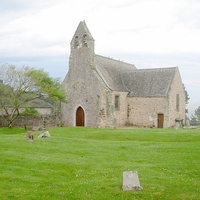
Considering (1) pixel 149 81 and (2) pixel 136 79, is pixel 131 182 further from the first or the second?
(2) pixel 136 79

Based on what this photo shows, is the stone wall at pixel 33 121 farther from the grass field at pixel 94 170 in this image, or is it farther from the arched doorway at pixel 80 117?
the grass field at pixel 94 170

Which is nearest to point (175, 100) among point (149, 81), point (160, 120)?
point (160, 120)

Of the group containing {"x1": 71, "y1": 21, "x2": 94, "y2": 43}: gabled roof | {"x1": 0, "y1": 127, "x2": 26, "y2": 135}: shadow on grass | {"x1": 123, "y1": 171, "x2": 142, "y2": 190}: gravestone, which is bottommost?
{"x1": 123, "y1": 171, "x2": 142, "y2": 190}: gravestone

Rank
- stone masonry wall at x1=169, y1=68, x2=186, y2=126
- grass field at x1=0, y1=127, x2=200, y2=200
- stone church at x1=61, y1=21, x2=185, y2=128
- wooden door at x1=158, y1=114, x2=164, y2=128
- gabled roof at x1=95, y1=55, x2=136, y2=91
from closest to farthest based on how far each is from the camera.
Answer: grass field at x1=0, y1=127, x2=200, y2=200
stone church at x1=61, y1=21, x2=185, y2=128
wooden door at x1=158, y1=114, x2=164, y2=128
gabled roof at x1=95, y1=55, x2=136, y2=91
stone masonry wall at x1=169, y1=68, x2=186, y2=126

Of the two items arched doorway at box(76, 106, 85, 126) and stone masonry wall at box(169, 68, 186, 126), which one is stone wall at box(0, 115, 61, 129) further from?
stone masonry wall at box(169, 68, 186, 126)

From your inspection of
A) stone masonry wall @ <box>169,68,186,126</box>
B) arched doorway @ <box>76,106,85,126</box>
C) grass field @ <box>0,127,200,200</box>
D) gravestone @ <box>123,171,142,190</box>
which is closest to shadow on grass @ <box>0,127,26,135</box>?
arched doorway @ <box>76,106,85,126</box>

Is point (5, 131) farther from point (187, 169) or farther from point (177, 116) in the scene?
point (187, 169)

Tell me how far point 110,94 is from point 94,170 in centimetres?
2947

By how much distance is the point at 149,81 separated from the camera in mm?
50000

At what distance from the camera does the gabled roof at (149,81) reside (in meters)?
47.9

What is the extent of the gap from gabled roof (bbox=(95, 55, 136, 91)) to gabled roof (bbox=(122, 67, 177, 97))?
1.24m

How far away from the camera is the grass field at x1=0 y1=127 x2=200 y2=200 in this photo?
13569 mm

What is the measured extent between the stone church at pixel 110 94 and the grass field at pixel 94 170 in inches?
803

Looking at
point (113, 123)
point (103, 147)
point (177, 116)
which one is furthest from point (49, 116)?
point (103, 147)
